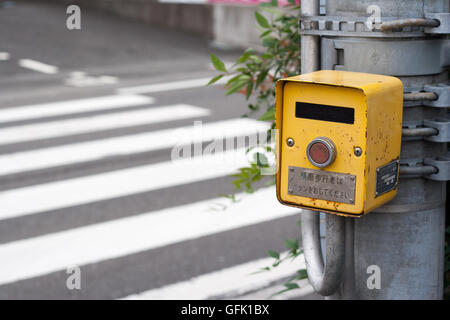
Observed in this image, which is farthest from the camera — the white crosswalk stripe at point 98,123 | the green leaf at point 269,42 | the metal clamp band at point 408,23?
the white crosswalk stripe at point 98,123

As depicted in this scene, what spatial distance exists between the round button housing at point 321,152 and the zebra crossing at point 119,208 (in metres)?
1.57

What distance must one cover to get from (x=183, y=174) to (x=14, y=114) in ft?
12.9

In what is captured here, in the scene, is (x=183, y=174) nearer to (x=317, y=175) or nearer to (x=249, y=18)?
(x=317, y=175)

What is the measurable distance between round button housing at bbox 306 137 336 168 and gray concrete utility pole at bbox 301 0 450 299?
7.2 inches

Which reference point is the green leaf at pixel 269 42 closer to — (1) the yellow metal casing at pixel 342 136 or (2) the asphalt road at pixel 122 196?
(2) the asphalt road at pixel 122 196

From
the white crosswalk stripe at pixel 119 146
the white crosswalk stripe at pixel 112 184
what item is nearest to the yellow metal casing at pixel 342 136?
the white crosswalk stripe at pixel 112 184

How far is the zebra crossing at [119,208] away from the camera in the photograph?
5.18 m

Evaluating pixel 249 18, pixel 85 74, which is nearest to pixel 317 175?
pixel 85 74

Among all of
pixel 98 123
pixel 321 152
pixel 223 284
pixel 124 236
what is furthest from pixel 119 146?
pixel 321 152

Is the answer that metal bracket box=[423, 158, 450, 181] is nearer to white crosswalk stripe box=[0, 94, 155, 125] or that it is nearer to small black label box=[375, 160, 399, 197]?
small black label box=[375, 160, 399, 197]

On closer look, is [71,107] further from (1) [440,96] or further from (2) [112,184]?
(1) [440,96]

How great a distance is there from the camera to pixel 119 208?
263 inches

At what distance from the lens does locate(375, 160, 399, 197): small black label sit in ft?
6.45

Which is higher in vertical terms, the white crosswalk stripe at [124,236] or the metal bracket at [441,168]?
the metal bracket at [441,168]
